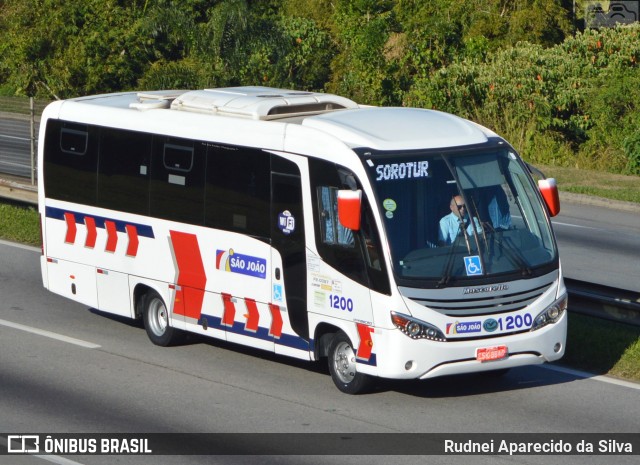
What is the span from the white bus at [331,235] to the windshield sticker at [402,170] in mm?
13

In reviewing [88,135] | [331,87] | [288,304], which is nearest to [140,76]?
[331,87]

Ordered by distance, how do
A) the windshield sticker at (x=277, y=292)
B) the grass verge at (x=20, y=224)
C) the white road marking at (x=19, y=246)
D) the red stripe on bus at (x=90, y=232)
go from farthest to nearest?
the grass verge at (x=20, y=224), the white road marking at (x=19, y=246), the red stripe on bus at (x=90, y=232), the windshield sticker at (x=277, y=292)

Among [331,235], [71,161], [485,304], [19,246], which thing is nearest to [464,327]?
[485,304]

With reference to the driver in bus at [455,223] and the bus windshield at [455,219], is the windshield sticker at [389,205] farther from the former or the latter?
the driver in bus at [455,223]

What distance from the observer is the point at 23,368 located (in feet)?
43.0

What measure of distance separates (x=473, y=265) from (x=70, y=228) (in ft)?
19.4

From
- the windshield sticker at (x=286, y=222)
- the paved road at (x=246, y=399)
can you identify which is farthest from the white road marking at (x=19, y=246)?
the windshield sticker at (x=286, y=222)

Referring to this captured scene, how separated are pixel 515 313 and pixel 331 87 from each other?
29184 mm

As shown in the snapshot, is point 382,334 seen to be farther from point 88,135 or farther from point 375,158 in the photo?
point 88,135

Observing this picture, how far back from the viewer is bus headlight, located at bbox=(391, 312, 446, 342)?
11203mm

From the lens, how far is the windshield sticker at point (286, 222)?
12297mm

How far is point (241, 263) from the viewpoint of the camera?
42.3 ft

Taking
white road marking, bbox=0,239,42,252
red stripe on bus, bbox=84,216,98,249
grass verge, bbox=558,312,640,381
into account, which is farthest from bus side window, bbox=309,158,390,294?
white road marking, bbox=0,239,42,252

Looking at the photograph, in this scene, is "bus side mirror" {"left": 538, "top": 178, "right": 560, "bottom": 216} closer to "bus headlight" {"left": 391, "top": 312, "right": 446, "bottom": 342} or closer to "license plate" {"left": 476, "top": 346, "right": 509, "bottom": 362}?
"license plate" {"left": 476, "top": 346, "right": 509, "bottom": 362}
